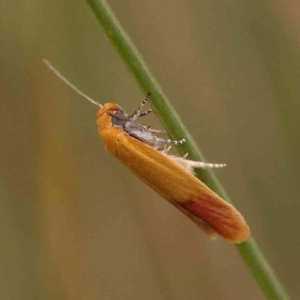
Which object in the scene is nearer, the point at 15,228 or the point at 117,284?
the point at 15,228

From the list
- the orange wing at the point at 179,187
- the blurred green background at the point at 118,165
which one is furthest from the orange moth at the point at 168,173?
the blurred green background at the point at 118,165

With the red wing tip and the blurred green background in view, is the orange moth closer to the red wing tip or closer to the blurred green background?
the red wing tip

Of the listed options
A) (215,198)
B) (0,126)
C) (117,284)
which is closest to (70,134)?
(0,126)

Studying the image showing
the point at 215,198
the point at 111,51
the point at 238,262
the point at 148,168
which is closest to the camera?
the point at 215,198

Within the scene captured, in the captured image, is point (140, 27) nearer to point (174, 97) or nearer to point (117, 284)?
point (174, 97)

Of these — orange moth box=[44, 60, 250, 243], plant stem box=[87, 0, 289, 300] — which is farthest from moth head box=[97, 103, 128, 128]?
plant stem box=[87, 0, 289, 300]
